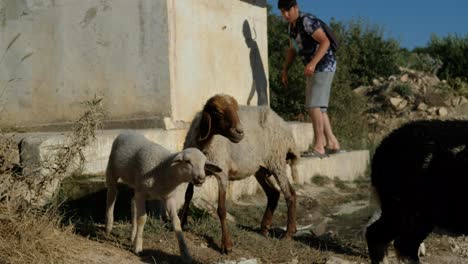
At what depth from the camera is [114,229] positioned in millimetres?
6203

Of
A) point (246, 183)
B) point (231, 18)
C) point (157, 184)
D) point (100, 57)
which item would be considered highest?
point (231, 18)

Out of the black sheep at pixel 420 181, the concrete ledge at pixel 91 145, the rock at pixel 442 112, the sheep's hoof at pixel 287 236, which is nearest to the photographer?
the black sheep at pixel 420 181

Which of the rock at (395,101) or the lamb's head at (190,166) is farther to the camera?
the rock at (395,101)

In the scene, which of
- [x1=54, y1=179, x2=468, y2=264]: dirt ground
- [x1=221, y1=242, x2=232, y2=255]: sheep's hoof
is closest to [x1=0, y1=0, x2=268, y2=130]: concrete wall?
[x1=54, y1=179, x2=468, y2=264]: dirt ground

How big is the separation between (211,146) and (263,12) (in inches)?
202

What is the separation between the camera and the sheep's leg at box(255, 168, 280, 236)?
6.87 m

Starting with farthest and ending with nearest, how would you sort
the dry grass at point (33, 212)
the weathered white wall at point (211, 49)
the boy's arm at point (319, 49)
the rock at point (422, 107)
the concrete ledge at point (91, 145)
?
1. the rock at point (422, 107)
2. the boy's arm at point (319, 49)
3. the weathered white wall at point (211, 49)
4. the concrete ledge at point (91, 145)
5. the dry grass at point (33, 212)

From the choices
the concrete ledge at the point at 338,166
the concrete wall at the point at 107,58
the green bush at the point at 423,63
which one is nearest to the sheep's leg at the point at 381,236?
the concrete wall at the point at 107,58

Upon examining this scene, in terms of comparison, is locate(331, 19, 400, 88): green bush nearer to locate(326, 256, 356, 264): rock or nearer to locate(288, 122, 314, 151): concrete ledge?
locate(288, 122, 314, 151): concrete ledge

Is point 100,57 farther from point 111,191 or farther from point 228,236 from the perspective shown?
point 228,236

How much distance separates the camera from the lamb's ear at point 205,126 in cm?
614

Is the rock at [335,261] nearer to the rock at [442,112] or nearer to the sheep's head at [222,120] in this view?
the sheep's head at [222,120]

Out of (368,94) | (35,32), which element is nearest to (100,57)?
(35,32)

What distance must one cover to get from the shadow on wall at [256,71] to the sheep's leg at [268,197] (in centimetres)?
330
